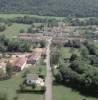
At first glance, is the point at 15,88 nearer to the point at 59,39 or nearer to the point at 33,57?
the point at 33,57

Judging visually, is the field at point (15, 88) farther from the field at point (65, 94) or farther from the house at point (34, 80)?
the field at point (65, 94)

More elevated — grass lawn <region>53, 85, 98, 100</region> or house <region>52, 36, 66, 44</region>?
house <region>52, 36, 66, 44</region>

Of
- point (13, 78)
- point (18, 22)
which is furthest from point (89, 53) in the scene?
point (18, 22)

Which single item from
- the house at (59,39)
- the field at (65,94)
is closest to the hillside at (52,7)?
the house at (59,39)

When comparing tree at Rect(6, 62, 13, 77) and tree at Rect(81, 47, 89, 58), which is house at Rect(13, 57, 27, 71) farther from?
tree at Rect(81, 47, 89, 58)

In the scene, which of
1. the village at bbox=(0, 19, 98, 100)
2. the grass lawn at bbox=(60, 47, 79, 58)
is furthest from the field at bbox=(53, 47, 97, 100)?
the grass lawn at bbox=(60, 47, 79, 58)

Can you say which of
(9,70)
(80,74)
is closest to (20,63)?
(9,70)
